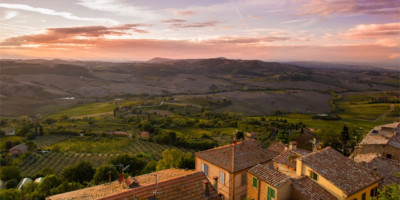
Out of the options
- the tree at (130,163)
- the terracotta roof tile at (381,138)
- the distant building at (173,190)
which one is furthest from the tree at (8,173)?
the terracotta roof tile at (381,138)

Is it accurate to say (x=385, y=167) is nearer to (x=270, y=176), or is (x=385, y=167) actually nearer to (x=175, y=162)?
(x=270, y=176)

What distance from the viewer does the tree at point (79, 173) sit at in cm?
4099

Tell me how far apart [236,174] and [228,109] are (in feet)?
340

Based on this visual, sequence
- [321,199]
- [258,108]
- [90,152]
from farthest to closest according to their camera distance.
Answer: [258,108]
[90,152]
[321,199]

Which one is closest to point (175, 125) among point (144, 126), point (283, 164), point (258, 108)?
point (144, 126)

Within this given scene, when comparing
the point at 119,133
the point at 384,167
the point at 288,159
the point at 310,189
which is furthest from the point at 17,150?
the point at 384,167

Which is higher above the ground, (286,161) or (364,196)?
(286,161)

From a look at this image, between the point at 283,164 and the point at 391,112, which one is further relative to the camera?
the point at 391,112

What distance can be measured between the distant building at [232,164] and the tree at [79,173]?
24.4 m

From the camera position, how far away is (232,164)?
22.6 meters

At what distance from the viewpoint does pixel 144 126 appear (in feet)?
266

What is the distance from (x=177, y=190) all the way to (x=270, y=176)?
6438 mm

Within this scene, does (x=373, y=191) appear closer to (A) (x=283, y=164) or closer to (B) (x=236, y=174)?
(A) (x=283, y=164)

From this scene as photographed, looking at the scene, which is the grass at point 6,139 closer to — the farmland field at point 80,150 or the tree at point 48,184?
the farmland field at point 80,150
